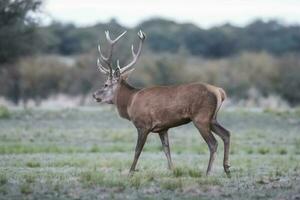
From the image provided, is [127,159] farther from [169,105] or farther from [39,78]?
[39,78]

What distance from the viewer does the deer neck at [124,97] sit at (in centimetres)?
1761

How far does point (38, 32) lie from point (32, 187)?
29506mm

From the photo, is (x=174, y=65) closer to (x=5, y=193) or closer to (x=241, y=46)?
(x=241, y=46)

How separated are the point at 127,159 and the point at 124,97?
3355mm

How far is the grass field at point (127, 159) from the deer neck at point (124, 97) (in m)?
1.20

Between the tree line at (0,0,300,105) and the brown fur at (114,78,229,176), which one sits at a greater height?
the tree line at (0,0,300,105)

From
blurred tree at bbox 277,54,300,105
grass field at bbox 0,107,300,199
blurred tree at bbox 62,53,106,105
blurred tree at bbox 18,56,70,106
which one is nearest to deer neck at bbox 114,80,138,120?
grass field at bbox 0,107,300,199

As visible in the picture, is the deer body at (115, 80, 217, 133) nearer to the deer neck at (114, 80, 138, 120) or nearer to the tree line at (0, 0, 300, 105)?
the deer neck at (114, 80, 138, 120)

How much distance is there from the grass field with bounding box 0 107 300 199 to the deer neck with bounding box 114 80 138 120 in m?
1.20

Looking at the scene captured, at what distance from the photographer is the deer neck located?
17.6 meters

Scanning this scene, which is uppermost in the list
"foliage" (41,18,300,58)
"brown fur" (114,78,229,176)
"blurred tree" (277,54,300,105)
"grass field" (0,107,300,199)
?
"foliage" (41,18,300,58)

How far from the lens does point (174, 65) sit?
59.9 m

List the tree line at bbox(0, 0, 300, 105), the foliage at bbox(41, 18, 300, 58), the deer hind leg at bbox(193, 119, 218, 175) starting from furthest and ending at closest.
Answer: the foliage at bbox(41, 18, 300, 58)
the tree line at bbox(0, 0, 300, 105)
the deer hind leg at bbox(193, 119, 218, 175)

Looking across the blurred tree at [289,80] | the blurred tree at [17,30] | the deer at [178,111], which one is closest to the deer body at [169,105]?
the deer at [178,111]
